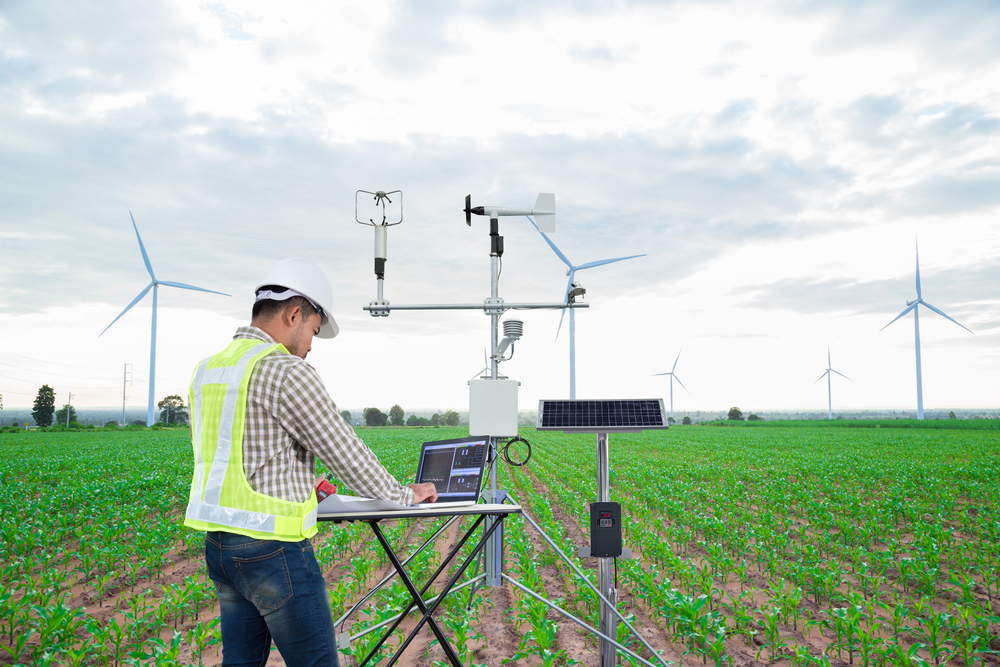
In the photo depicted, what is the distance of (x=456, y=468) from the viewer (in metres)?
3.83

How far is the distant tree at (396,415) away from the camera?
84.4 meters

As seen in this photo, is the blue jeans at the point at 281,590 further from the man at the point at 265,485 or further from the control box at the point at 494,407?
the control box at the point at 494,407

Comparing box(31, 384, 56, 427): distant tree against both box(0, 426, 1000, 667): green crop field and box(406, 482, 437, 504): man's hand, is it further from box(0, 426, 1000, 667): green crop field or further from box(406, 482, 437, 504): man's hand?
box(406, 482, 437, 504): man's hand

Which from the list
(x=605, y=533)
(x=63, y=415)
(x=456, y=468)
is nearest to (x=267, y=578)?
(x=456, y=468)

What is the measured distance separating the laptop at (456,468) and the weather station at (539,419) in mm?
120

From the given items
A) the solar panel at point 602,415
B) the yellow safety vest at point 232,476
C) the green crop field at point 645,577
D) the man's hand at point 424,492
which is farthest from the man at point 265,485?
the solar panel at point 602,415

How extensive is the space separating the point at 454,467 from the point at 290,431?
5.92 ft

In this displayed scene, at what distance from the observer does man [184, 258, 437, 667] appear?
6.95 ft

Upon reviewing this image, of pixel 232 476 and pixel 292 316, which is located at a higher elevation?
pixel 292 316

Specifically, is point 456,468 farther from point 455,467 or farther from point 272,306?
point 272,306

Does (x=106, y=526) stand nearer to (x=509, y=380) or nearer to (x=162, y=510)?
(x=162, y=510)

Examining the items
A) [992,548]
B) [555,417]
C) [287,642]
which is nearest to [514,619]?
[555,417]

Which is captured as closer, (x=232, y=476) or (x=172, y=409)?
(x=232, y=476)

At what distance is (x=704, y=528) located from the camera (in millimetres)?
9227
